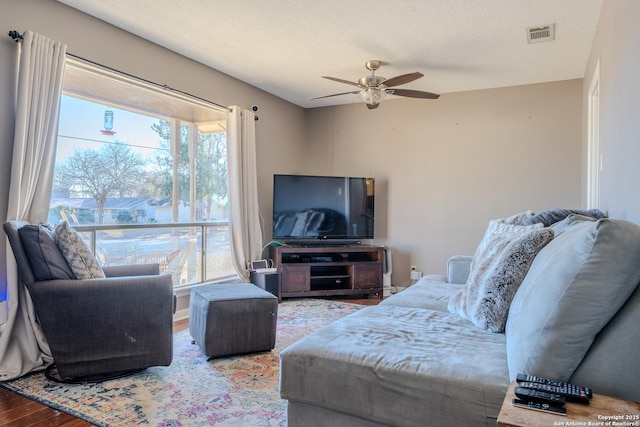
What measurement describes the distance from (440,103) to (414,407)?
4.40 metres

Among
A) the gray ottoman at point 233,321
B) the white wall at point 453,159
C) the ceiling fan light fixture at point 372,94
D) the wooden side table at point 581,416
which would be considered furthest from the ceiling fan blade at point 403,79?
the wooden side table at point 581,416

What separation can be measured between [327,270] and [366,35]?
267 cm

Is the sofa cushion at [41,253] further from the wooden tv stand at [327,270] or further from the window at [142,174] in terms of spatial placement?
the wooden tv stand at [327,270]

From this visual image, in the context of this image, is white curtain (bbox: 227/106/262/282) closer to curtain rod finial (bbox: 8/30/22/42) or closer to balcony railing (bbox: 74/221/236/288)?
balcony railing (bbox: 74/221/236/288)

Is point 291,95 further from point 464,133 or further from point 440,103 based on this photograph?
point 464,133

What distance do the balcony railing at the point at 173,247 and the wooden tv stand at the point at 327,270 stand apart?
63 centimetres

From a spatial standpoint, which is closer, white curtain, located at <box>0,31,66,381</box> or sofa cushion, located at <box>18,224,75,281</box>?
sofa cushion, located at <box>18,224,75,281</box>

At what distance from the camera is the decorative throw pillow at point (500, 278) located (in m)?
1.78

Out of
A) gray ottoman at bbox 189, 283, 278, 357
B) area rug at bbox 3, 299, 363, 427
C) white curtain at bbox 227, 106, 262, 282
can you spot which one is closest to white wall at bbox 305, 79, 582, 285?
white curtain at bbox 227, 106, 262, 282

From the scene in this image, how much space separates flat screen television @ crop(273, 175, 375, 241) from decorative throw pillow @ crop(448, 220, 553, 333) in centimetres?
306

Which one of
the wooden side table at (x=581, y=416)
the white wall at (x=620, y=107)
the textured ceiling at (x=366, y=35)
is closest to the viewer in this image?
the wooden side table at (x=581, y=416)

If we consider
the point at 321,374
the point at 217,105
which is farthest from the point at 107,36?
the point at 321,374

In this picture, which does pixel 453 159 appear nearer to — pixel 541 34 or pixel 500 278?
pixel 541 34

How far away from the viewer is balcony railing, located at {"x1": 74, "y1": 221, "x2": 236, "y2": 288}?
3.32 meters
